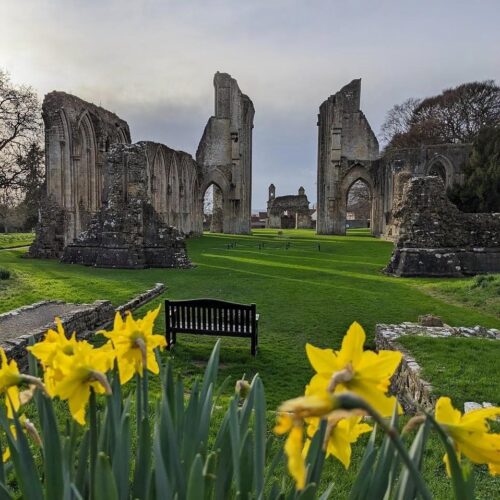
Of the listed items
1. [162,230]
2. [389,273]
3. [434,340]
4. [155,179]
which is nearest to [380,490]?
[434,340]

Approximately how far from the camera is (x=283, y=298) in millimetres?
9953

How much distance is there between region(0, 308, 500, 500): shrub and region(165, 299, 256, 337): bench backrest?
4.79m

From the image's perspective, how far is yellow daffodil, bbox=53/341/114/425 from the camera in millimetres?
952

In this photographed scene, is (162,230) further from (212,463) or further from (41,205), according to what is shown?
(212,463)

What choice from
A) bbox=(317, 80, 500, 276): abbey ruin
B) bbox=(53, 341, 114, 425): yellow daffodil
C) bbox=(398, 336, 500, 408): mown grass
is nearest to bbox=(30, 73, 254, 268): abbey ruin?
bbox=(317, 80, 500, 276): abbey ruin

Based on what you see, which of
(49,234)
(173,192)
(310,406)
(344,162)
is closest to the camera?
(310,406)

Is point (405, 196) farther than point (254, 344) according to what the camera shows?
Yes

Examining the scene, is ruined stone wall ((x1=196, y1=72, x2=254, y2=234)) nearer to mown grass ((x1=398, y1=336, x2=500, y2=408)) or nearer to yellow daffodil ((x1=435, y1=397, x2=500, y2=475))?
mown grass ((x1=398, y1=336, x2=500, y2=408))

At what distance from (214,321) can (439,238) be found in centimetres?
1042

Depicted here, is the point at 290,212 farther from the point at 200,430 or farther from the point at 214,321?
the point at 200,430

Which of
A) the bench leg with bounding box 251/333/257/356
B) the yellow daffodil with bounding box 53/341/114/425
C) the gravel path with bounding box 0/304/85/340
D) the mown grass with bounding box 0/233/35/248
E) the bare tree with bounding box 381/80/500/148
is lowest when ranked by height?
the bench leg with bounding box 251/333/257/356

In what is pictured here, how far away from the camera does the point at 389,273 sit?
14039mm

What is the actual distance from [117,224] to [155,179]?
14.2 meters

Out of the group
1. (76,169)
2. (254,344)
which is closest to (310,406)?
(254,344)
